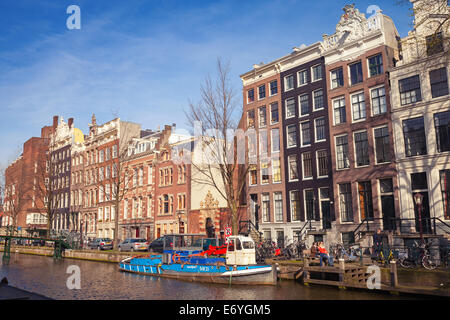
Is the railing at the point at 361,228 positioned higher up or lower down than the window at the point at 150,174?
lower down

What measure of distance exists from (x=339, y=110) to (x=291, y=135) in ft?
18.9

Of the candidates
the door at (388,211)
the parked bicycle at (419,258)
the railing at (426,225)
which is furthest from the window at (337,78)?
the parked bicycle at (419,258)

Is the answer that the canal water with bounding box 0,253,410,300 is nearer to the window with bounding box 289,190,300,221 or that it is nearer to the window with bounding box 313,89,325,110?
the window with bounding box 289,190,300,221

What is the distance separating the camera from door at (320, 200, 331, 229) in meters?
35.4

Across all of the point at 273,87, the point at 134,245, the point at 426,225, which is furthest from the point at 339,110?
the point at 134,245

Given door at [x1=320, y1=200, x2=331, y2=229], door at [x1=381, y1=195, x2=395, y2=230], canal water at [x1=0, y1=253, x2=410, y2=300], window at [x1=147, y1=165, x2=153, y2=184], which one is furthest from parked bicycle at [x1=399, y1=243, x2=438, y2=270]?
window at [x1=147, y1=165, x2=153, y2=184]

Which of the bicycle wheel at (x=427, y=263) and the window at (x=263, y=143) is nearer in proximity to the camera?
the bicycle wheel at (x=427, y=263)

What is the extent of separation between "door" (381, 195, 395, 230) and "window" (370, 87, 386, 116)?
712cm

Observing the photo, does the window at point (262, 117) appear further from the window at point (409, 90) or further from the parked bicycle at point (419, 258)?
the parked bicycle at point (419, 258)

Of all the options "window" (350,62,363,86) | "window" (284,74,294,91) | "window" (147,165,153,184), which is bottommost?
"window" (147,165,153,184)

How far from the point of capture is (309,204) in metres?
37.0

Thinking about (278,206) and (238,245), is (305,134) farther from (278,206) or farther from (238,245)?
(238,245)

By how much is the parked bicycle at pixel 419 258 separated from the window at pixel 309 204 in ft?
37.4

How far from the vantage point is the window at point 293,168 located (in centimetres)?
3878
